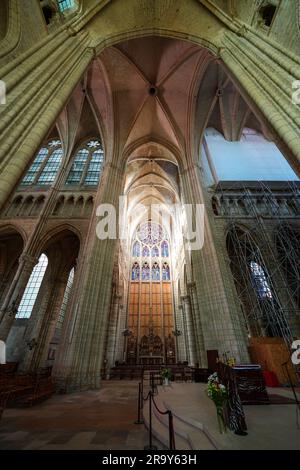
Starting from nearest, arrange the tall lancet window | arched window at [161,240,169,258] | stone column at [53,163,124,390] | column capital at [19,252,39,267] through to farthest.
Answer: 1. stone column at [53,163,124,390]
2. column capital at [19,252,39,267]
3. the tall lancet window
4. arched window at [161,240,169,258]

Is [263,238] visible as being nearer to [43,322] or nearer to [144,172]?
[144,172]

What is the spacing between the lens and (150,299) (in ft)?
82.2

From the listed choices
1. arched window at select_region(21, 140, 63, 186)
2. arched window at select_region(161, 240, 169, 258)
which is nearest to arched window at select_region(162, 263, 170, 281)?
arched window at select_region(161, 240, 169, 258)

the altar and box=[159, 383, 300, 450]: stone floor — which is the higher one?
the altar

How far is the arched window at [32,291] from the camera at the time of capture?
1472 cm

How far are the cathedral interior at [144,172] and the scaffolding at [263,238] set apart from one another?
0.43ft

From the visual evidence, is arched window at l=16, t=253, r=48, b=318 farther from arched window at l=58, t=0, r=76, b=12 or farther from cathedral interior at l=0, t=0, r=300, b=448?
arched window at l=58, t=0, r=76, b=12

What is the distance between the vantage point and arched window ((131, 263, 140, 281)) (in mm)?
26597

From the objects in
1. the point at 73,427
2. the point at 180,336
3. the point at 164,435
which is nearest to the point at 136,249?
the point at 180,336

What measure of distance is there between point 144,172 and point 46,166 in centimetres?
949

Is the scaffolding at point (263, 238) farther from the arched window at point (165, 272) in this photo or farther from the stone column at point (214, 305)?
the arched window at point (165, 272)

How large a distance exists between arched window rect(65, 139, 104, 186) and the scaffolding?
9.57 metres

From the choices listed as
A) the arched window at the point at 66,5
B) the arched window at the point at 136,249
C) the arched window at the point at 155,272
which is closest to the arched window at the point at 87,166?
the arched window at the point at 66,5

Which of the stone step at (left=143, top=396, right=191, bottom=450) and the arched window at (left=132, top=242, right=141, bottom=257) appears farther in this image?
the arched window at (left=132, top=242, right=141, bottom=257)
